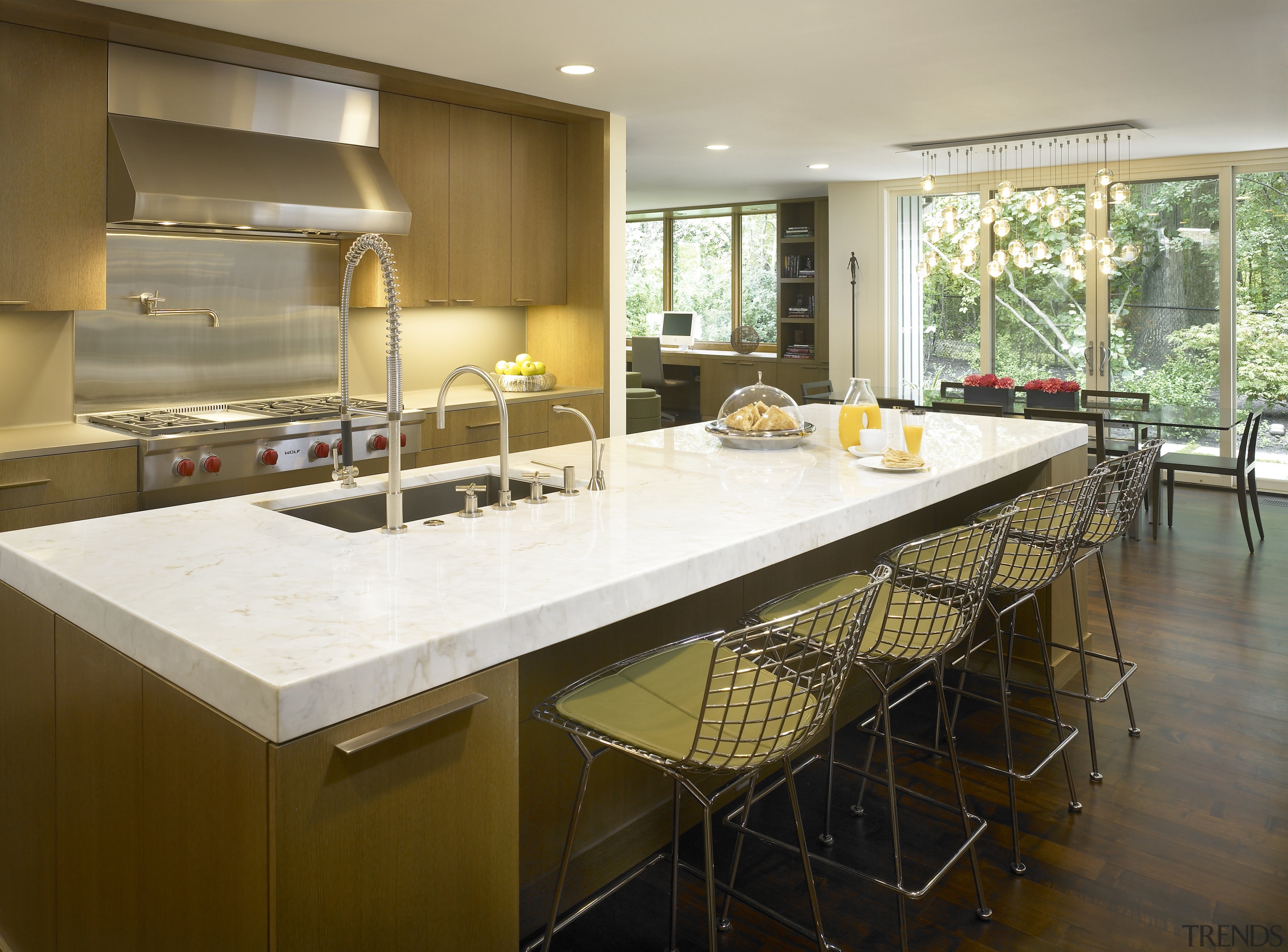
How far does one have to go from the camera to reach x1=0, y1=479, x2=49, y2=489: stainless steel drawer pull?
3340 mm

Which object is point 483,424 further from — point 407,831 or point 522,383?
point 407,831

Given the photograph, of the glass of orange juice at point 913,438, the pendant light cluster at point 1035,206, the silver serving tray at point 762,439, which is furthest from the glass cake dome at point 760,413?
the pendant light cluster at point 1035,206

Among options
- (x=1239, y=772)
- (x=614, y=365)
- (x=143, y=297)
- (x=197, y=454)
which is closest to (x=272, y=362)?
(x=143, y=297)

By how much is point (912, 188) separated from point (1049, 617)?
6011 millimetres

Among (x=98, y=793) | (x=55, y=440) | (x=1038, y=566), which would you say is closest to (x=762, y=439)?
(x=1038, y=566)

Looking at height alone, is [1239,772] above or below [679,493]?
below

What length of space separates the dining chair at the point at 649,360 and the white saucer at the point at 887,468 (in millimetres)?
7582

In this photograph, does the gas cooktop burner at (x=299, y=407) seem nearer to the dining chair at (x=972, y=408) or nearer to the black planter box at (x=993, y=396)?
the dining chair at (x=972, y=408)

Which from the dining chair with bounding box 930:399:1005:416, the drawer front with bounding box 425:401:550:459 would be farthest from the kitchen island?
the dining chair with bounding box 930:399:1005:416

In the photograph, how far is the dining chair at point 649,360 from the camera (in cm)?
1039

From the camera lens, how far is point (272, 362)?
4.90 m

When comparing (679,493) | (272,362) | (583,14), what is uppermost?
(583,14)

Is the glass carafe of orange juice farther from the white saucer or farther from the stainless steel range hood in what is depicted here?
the stainless steel range hood

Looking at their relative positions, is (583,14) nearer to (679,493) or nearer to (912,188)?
(679,493)
